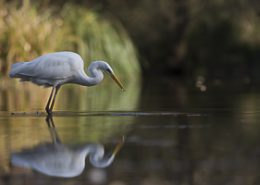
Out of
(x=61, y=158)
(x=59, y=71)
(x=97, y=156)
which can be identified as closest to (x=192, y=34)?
(x=59, y=71)

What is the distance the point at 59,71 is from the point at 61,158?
546 centimetres

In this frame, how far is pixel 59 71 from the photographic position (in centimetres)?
1364

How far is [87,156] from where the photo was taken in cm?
847

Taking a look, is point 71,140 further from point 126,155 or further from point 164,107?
point 164,107

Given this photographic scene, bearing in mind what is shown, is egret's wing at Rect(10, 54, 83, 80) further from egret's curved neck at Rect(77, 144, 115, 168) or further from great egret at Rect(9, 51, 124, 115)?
egret's curved neck at Rect(77, 144, 115, 168)

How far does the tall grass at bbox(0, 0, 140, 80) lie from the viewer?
25562 mm

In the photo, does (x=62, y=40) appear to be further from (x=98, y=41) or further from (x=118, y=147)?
(x=118, y=147)

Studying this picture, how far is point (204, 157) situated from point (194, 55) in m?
27.4

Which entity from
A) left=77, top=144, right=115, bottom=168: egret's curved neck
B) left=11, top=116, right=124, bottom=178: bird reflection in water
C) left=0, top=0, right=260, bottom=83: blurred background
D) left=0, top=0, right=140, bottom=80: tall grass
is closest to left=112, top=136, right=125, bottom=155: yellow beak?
left=11, top=116, right=124, bottom=178: bird reflection in water

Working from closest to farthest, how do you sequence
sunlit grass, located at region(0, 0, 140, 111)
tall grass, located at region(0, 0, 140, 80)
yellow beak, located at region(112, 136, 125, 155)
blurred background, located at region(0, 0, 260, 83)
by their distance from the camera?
1. yellow beak, located at region(112, 136, 125, 155)
2. sunlit grass, located at region(0, 0, 140, 111)
3. tall grass, located at region(0, 0, 140, 80)
4. blurred background, located at region(0, 0, 260, 83)

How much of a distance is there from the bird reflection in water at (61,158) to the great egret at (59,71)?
4.12 metres

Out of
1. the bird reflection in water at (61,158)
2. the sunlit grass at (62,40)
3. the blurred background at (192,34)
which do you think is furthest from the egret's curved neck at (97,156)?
the blurred background at (192,34)

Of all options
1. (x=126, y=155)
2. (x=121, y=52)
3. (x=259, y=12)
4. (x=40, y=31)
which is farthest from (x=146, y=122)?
(x=259, y=12)

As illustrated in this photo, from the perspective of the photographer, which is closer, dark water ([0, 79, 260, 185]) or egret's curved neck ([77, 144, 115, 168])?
dark water ([0, 79, 260, 185])
